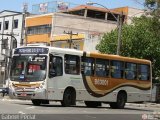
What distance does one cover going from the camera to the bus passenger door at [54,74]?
25.2m

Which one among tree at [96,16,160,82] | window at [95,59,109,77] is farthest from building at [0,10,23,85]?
window at [95,59,109,77]

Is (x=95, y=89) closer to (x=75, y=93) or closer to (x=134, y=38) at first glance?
(x=75, y=93)

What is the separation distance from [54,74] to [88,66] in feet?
8.45

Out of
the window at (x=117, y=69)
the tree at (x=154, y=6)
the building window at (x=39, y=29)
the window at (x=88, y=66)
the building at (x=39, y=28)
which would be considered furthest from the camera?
the building window at (x=39, y=29)

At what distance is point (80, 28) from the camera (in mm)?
80625

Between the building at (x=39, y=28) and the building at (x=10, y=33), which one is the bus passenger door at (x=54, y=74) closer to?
the building at (x=39, y=28)

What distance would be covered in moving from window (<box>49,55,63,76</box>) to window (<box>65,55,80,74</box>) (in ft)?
1.50

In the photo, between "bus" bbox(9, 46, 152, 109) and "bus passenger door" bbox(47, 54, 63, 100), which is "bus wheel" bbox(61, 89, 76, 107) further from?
"bus passenger door" bbox(47, 54, 63, 100)

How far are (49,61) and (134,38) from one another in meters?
26.5

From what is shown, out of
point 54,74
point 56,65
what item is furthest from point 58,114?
point 56,65

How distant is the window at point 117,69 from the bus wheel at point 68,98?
331 cm

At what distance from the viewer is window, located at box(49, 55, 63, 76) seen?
25.3 m

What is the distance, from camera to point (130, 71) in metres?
30.0

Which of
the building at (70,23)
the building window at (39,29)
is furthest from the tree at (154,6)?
the building window at (39,29)
